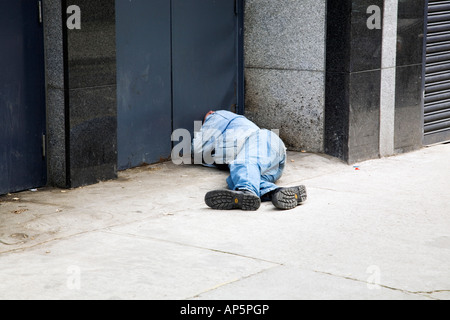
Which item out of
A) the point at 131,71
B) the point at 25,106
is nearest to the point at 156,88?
the point at 131,71

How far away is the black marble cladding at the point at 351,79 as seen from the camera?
8117 mm

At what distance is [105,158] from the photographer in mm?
7176

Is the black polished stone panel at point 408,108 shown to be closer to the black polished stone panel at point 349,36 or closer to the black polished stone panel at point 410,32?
the black polished stone panel at point 410,32

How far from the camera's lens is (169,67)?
8.05 meters

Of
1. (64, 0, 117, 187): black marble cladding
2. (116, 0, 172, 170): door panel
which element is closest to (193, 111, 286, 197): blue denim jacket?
(116, 0, 172, 170): door panel

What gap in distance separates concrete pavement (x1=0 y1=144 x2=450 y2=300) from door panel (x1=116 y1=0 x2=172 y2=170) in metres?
0.38

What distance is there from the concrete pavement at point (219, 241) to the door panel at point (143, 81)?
384 millimetres

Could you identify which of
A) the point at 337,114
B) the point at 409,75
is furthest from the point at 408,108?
the point at 337,114

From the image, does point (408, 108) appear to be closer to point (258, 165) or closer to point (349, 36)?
point (349, 36)

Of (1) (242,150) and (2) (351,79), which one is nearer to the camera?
(1) (242,150)

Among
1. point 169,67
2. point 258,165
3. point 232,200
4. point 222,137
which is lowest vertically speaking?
point 232,200

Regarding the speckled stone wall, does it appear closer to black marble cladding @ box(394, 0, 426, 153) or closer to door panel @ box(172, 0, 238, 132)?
door panel @ box(172, 0, 238, 132)

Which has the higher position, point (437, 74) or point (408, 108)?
point (437, 74)

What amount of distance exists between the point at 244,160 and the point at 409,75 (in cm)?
324
